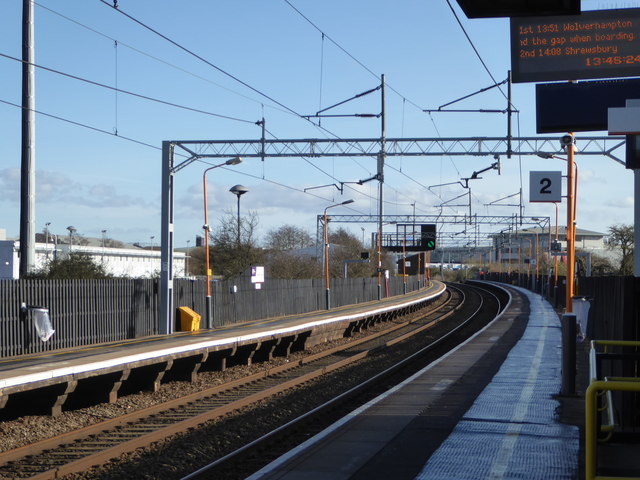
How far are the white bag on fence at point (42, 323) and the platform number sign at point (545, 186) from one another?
38.2 ft

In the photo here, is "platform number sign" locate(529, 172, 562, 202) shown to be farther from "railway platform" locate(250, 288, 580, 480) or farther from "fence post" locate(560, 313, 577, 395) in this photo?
"railway platform" locate(250, 288, 580, 480)

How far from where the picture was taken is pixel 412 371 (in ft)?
68.9

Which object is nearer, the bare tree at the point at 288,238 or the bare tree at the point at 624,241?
the bare tree at the point at 624,241

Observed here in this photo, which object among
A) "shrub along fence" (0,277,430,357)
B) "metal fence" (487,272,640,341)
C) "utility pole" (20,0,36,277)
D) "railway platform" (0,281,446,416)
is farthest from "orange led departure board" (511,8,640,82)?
"utility pole" (20,0,36,277)

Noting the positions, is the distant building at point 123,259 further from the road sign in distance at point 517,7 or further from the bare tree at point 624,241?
the road sign in distance at point 517,7

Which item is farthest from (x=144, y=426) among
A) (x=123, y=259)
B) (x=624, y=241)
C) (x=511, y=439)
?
(x=123, y=259)

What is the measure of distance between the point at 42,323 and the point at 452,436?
493 inches

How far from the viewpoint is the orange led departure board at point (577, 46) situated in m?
10.8

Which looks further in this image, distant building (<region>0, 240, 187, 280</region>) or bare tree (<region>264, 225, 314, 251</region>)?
bare tree (<region>264, 225, 314, 251</region>)

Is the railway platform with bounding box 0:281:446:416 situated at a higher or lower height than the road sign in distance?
lower

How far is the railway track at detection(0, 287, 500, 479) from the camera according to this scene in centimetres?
1005

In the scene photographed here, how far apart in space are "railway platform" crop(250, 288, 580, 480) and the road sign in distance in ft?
14.7

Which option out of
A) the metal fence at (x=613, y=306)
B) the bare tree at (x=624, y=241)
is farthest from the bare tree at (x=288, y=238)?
the metal fence at (x=613, y=306)

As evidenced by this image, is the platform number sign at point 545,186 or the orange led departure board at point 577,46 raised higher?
the orange led departure board at point 577,46
